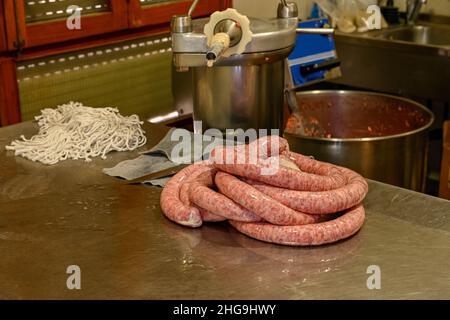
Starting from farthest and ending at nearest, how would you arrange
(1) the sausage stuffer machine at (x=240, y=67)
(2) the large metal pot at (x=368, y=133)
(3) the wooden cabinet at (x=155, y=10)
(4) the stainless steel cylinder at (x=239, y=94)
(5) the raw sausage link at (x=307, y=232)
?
(3) the wooden cabinet at (x=155, y=10) < (2) the large metal pot at (x=368, y=133) < (4) the stainless steel cylinder at (x=239, y=94) < (1) the sausage stuffer machine at (x=240, y=67) < (5) the raw sausage link at (x=307, y=232)

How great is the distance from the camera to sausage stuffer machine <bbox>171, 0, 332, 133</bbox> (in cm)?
163

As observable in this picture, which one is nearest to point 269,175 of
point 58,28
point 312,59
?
point 58,28

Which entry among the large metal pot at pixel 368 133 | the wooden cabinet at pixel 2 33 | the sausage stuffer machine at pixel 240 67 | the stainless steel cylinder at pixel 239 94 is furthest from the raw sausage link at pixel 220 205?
the wooden cabinet at pixel 2 33

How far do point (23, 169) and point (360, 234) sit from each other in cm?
83

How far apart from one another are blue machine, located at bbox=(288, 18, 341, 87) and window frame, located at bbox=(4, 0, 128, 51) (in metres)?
0.76

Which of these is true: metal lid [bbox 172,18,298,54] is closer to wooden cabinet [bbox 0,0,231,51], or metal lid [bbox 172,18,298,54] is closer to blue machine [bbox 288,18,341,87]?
wooden cabinet [bbox 0,0,231,51]

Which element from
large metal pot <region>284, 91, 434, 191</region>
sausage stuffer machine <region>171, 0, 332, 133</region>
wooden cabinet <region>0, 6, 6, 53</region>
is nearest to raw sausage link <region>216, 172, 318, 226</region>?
sausage stuffer machine <region>171, 0, 332, 133</region>

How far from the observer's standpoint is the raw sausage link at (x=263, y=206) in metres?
1.29

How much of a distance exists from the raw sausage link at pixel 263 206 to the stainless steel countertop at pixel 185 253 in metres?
0.05

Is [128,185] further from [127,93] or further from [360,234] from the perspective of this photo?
[127,93]

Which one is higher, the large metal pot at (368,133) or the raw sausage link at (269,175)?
the raw sausage link at (269,175)

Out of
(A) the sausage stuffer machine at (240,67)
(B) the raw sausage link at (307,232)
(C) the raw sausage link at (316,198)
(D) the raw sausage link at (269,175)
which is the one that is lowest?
(B) the raw sausage link at (307,232)

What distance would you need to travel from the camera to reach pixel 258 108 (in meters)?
1.85

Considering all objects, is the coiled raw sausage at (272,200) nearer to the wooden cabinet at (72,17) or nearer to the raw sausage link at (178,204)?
the raw sausage link at (178,204)
